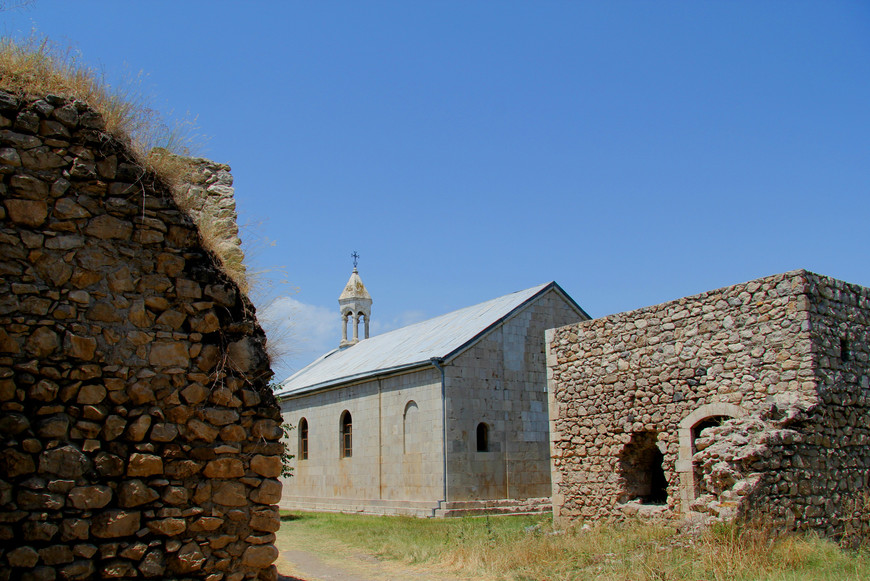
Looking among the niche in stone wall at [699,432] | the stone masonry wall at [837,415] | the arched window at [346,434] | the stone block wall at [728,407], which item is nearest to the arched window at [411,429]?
the arched window at [346,434]

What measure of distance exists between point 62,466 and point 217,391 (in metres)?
1.36

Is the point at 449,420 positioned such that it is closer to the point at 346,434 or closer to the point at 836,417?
the point at 346,434

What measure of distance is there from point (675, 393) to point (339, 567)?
679cm

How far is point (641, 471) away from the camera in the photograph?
14.2 metres

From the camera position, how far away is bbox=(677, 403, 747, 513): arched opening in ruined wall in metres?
→ 12.2

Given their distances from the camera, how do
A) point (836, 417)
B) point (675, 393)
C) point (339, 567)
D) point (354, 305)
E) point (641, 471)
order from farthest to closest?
1. point (354, 305)
2. point (641, 471)
3. point (675, 393)
4. point (339, 567)
5. point (836, 417)

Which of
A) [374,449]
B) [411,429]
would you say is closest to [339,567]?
[411,429]

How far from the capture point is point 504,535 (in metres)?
14.0

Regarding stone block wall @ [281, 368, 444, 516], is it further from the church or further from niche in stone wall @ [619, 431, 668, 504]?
niche in stone wall @ [619, 431, 668, 504]

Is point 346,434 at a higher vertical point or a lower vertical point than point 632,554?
higher

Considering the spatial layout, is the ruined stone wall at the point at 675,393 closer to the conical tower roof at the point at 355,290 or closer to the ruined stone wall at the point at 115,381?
the ruined stone wall at the point at 115,381

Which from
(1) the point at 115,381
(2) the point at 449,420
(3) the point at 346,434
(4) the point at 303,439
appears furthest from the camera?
(4) the point at 303,439

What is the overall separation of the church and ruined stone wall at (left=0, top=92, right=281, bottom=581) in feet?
49.5

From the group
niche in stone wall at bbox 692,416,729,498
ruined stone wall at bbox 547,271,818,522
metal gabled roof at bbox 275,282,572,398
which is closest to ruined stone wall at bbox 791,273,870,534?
ruined stone wall at bbox 547,271,818,522
